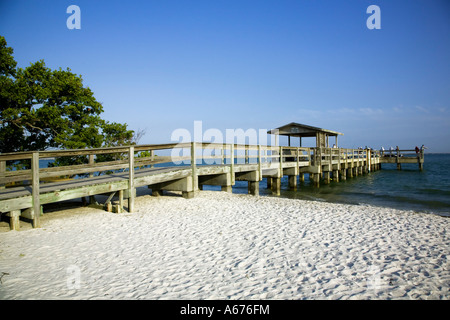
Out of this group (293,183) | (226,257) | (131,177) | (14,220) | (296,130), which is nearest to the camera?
(226,257)

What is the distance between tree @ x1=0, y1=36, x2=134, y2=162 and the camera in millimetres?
10664

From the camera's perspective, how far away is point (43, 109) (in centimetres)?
1064

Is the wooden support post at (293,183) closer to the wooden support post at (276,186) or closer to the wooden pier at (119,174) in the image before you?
the wooden pier at (119,174)

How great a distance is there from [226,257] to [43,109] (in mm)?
10198

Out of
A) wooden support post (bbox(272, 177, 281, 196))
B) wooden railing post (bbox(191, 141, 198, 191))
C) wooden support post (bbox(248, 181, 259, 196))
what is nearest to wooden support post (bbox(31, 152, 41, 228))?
wooden railing post (bbox(191, 141, 198, 191))

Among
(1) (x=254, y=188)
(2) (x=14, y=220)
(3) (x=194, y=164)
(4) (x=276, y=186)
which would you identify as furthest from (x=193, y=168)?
(4) (x=276, y=186)

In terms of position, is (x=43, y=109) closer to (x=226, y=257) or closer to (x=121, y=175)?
(x=121, y=175)

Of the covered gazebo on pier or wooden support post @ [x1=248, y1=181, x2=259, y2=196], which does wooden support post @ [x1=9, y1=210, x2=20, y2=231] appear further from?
the covered gazebo on pier

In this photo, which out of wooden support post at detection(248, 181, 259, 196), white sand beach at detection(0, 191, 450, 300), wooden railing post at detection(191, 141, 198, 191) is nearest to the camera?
white sand beach at detection(0, 191, 450, 300)

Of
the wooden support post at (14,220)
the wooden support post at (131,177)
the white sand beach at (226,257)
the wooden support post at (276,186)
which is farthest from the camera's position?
the wooden support post at (276,186)

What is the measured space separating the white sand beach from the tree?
16.2 ft

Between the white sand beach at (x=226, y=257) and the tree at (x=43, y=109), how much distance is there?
492 centimetres

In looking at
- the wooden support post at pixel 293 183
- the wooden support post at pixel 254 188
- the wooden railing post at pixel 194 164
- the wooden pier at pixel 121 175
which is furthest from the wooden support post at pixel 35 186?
the wooden support post at pixel 293 183

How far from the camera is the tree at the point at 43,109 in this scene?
35.0 feet
